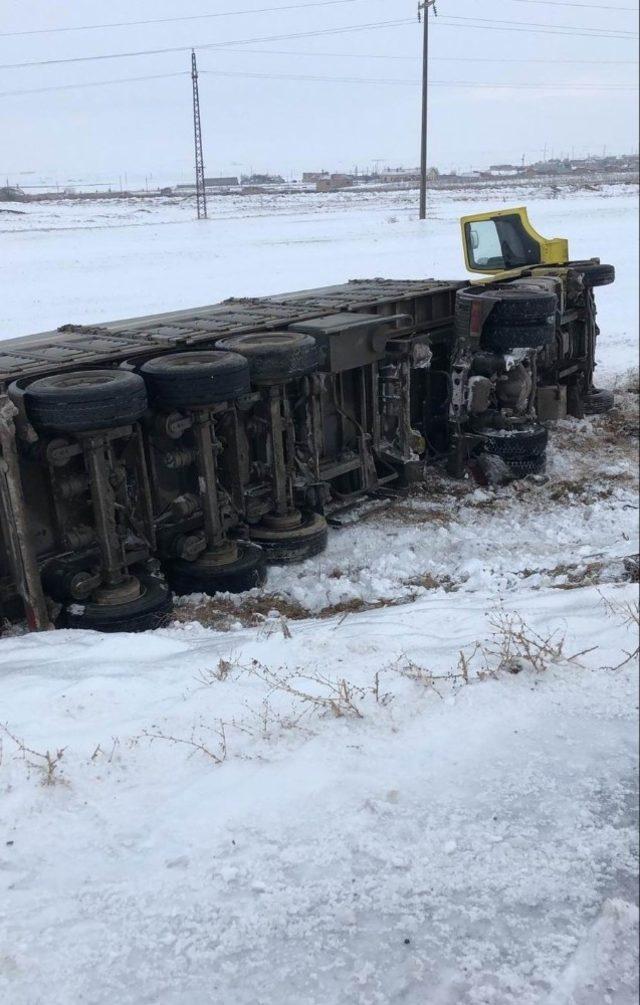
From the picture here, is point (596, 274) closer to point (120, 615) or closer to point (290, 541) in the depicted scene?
point (290, 541)

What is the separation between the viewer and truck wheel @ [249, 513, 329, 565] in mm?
7219

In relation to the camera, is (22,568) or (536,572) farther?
(536,572)

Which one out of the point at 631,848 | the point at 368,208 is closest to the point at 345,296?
the point at 631,848

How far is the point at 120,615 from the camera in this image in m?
5.83

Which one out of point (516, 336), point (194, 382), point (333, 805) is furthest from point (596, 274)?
point (333, 805)

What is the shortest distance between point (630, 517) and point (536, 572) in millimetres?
1824

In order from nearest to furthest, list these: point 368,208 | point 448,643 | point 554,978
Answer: point 554,978
point 448,643
point 368,208

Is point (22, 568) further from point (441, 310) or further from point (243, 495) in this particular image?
point (441, 310)

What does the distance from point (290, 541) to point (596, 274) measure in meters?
6.18

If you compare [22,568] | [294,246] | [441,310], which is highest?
[294,246]

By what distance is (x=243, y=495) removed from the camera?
7.17 metres

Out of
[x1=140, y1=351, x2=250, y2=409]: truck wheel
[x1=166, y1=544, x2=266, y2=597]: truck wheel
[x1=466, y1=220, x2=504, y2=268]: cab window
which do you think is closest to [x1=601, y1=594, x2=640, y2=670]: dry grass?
[x1=166, y1=544, x2=266, y2=597]: truck wheel

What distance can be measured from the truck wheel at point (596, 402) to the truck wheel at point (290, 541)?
5.91 meters

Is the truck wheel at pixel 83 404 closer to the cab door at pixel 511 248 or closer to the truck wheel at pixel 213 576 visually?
the truck wheel at pixel 213 576
